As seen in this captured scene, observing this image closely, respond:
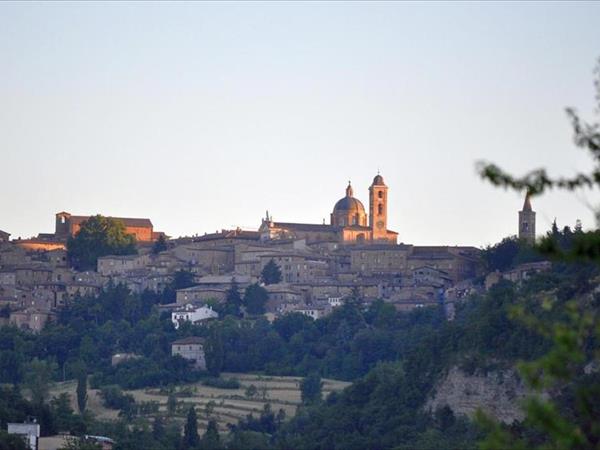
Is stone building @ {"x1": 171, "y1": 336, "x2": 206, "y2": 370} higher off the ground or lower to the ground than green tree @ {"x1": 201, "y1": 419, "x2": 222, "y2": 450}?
higher

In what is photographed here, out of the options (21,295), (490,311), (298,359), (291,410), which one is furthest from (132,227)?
(490,311)

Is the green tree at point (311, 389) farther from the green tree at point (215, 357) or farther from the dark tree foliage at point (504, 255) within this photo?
the dark tree foliage at point (504, 255)

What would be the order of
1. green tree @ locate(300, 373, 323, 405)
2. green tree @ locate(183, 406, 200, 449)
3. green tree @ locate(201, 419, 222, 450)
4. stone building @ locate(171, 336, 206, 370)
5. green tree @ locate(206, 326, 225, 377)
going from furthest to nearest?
stone building @ locate(171, 336, 206, 370) → green tree @ locate(206, 326, 225, 377) → green tree @ locate(300, 373, 323, 405) → green tree @ locate(183, 406, 200, 449) → green tree @ locate(201, 419, 222, 450)

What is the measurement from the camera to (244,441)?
172ft

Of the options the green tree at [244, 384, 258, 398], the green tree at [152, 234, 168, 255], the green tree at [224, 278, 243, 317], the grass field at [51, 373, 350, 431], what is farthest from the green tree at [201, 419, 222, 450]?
the green tree at [152, 234, 168, 255]

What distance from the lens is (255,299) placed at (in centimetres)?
8444

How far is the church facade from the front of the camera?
100 metres

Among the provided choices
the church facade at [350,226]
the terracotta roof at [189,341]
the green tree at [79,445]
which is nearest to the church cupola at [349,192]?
the church facade at [350,226]

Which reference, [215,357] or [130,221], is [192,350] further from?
[130,221]

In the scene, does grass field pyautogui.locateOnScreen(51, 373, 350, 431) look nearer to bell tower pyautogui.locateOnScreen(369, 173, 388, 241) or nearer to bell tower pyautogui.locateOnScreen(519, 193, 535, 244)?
bell tower pyautogui.locateOnScreen(519, 193, 535, 244)

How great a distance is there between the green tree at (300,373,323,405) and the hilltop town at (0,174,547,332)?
485 inches

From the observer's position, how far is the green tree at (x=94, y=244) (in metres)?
97.3

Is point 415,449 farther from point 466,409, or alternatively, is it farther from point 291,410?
point 291,410

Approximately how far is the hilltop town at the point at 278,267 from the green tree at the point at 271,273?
0.66ft
